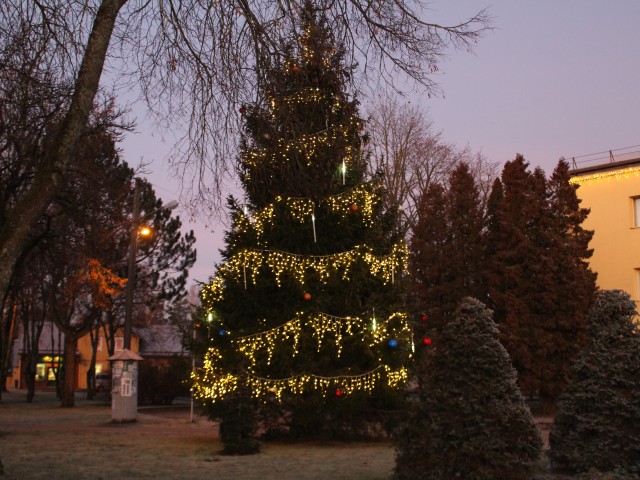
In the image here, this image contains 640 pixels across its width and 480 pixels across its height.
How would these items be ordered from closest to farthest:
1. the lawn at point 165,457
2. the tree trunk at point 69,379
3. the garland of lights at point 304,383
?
the lawn at point 165,457 < the garland of lights at point 304,383 < the tree trunk at point 69,379

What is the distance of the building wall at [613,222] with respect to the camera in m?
31.2

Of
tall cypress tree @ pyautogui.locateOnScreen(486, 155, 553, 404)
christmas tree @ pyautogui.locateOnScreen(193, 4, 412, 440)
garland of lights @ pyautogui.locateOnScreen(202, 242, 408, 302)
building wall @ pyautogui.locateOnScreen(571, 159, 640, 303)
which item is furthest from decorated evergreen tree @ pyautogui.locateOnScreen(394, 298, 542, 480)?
building wall @ pyautogui.locateOnScreen(571, 159, 640, 303)

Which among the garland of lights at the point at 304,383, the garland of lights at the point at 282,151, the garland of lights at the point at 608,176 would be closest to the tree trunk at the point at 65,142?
the garland of lights at the point at 282,151

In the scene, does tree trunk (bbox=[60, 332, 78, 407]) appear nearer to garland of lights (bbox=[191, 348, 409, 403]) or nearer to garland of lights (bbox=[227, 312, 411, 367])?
garland of lights (bbox=[191, 348, 409, 403])

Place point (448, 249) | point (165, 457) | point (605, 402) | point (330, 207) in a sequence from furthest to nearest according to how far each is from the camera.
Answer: point (448, 249)
point (330, 207)
point (165, 457)
point (605, 402)

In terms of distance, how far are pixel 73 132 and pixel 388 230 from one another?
9.48m

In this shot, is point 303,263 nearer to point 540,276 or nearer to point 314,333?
point 314,333

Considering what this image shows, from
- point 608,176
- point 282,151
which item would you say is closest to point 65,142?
point 282,151

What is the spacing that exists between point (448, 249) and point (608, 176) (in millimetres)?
7310

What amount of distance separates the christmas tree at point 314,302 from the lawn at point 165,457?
1201 millimetres

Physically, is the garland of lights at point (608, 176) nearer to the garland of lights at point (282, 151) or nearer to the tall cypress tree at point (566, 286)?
the tall cypress tree at point (566, 286)

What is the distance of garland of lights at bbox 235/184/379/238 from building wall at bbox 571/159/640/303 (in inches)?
716

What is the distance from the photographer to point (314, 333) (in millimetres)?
15594

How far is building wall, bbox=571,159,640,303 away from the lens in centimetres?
3119
